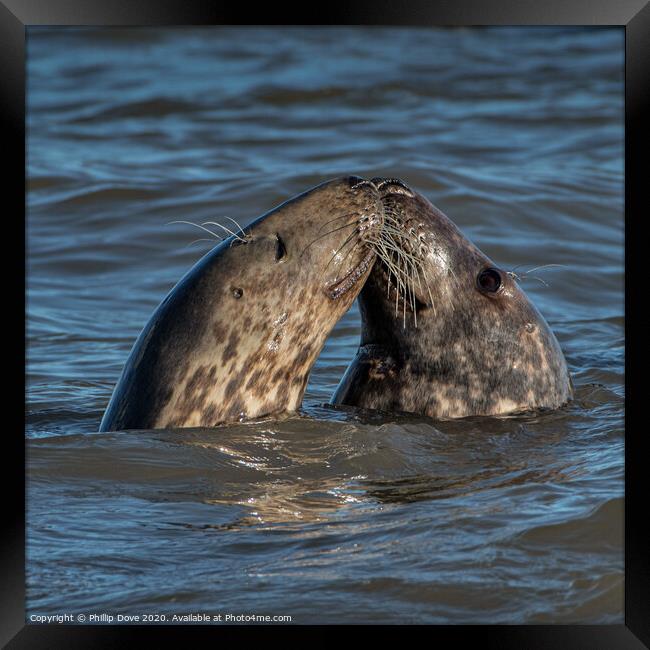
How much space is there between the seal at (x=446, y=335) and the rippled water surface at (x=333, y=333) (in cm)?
15

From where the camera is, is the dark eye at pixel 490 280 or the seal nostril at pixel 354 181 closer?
the seal nostril at pixel 354 181

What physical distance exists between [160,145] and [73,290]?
207 inches

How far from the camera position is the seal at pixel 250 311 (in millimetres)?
5562

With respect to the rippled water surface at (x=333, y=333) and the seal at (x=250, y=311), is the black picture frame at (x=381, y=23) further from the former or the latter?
the seal at (x=250, y=311)

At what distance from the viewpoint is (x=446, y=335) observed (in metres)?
6.03

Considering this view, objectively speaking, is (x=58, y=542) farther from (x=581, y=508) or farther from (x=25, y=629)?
(x=581, y=508)

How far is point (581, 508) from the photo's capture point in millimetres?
4793

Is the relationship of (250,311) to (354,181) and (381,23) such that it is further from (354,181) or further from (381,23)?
(381,23)

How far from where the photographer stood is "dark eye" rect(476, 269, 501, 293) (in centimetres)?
609

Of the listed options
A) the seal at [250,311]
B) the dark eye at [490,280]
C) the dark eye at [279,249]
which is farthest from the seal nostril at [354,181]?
the dark eye at [490,280]

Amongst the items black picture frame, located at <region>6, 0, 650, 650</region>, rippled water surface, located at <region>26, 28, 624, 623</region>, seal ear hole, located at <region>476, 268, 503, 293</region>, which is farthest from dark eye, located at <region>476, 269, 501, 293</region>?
black picture frame, located at <region>6, 0, 650, 650</region>

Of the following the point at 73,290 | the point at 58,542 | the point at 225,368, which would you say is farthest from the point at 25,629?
the point at 73,290

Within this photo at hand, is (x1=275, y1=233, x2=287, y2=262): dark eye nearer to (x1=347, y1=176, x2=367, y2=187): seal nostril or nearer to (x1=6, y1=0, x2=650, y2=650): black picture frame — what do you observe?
(x1=347, y1=176, x2=367, y2=187): seal nostril

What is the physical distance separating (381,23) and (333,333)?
5.70m
